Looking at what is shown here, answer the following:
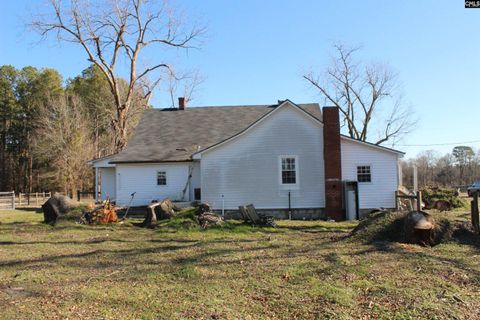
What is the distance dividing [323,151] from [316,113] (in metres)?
7.23

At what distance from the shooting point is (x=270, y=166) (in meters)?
19.7

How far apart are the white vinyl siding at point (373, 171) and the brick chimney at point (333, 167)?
2.18 ft

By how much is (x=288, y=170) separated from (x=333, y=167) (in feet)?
6.87

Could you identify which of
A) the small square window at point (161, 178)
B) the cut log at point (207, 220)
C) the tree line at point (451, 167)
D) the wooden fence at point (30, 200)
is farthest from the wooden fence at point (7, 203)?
the tree line at point (451, 167)

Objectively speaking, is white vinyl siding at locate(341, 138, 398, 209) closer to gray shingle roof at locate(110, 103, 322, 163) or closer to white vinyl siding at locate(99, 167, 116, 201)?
gray shingle roof at locate(110, 103, 322, 163)

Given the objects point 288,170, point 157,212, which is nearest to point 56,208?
point 157,212

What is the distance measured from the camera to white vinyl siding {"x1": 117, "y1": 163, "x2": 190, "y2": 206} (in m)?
22.9

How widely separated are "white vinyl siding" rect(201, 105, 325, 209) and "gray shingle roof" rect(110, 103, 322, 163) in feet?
11.4

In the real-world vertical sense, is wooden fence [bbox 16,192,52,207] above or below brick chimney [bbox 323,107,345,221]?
below

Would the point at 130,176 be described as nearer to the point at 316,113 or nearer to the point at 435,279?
the point at 316,113

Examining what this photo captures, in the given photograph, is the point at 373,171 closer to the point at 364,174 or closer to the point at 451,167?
the point at 364,174

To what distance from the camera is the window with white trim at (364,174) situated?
64.3 ft

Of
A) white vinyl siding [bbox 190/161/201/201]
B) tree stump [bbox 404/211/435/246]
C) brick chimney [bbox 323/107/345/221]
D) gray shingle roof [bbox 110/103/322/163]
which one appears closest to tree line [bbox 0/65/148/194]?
gray shingle roof [bbox 110/103/322/163]

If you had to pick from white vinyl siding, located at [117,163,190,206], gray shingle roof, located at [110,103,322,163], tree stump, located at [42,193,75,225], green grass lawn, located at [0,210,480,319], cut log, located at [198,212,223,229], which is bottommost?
green grass lawn, located at [0,210,480,319]
